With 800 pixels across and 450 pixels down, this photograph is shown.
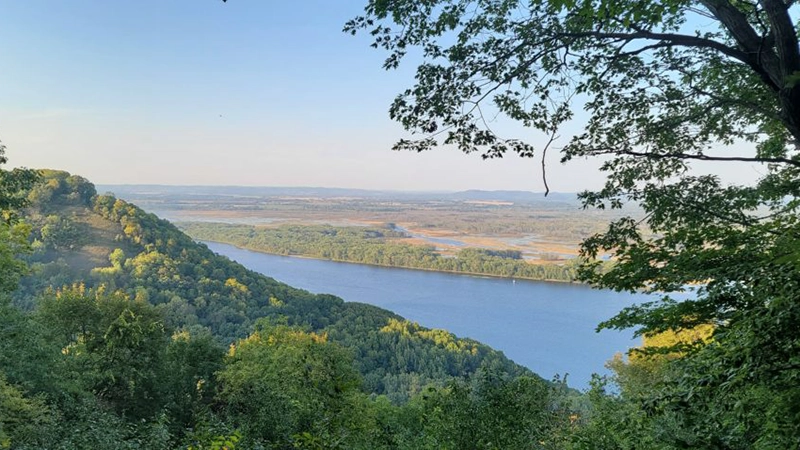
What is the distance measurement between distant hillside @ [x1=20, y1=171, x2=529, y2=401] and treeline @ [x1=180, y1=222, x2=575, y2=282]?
34.6 m

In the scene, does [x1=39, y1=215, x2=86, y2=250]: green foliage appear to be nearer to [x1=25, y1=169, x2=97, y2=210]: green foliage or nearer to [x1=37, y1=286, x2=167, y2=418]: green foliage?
[x1=25, y1=169, x2=97, y2=210]: green foliage

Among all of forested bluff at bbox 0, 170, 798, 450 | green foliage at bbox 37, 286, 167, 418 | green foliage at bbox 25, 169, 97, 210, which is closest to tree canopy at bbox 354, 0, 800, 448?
forested bluff at bbox 0, 170, 798, 450

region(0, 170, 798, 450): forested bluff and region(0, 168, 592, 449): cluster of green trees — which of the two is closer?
region(0, 170, 798, 450): forested bluff

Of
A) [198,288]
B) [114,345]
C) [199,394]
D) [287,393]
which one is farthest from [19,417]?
[198,288]

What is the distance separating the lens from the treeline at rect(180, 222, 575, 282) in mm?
72125

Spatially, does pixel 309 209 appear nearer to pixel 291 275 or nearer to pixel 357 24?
Answer: pixel 291 275

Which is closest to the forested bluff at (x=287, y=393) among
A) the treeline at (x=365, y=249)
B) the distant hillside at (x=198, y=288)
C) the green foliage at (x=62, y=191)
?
the distant hillside at (x=198, y=288)

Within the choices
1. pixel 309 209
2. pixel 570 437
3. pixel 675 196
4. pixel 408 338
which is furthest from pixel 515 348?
pixel 309 209

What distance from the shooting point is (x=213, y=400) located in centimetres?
1440

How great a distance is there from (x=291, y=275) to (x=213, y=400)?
186 ft

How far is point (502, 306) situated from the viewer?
5378 cm

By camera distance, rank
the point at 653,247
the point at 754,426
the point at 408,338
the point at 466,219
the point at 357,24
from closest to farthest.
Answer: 1. the point at 754,426
2. the point at 357,24
3. the point at 653,247
4. the point at 408,338
5. the point at 466,219

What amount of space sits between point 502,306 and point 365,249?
136 ft

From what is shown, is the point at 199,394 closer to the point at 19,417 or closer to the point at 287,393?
the point at 287,393
